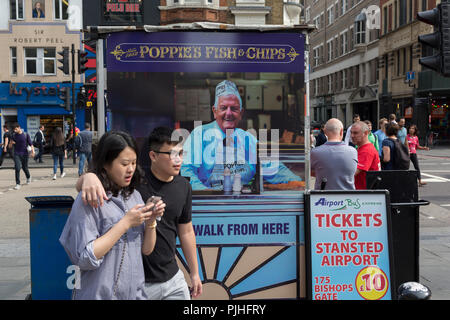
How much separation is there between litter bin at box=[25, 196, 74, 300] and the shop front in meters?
25.8

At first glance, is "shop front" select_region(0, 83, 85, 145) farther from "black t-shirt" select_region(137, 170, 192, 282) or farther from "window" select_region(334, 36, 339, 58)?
"window" select_region(334, 36, 339, 58)

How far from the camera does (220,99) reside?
5273 mm

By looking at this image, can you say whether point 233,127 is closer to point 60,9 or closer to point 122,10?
point 122,10

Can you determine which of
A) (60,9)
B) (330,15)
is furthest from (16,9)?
(330,15)

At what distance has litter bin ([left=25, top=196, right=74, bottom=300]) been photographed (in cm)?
404

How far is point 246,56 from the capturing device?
16.1 feet

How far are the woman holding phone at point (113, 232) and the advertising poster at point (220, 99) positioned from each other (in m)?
2.42

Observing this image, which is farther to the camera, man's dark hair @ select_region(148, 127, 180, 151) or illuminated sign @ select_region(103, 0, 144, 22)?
illuminated sign @ select_region(103, 0, 144, 22)

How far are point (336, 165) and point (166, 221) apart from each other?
255 cm

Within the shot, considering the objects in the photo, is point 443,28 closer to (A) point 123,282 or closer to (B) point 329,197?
(B) point 329,197

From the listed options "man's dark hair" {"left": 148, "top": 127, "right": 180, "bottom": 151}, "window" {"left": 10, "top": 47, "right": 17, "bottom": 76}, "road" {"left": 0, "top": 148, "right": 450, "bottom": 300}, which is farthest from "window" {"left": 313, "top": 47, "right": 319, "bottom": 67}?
"man's dark hair" {"left": 148, "top": 127, "right": 180, "bottom": 151}
